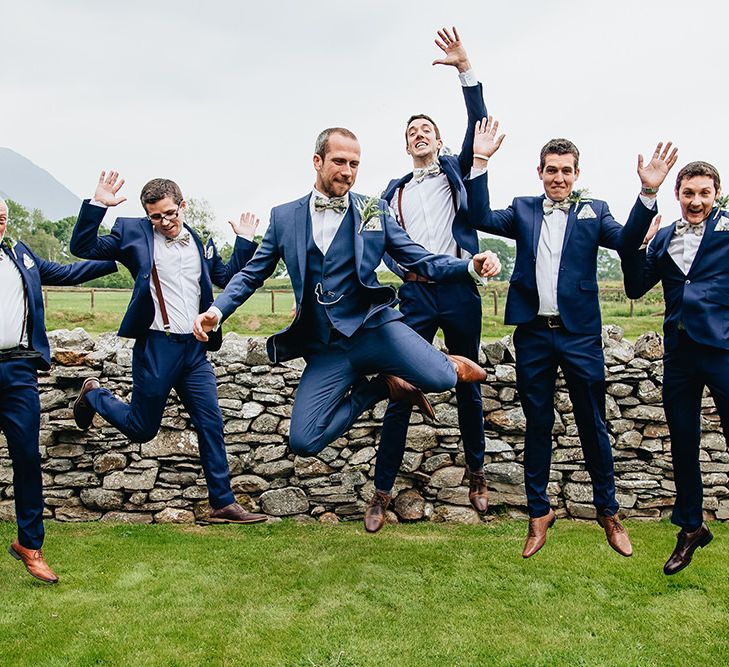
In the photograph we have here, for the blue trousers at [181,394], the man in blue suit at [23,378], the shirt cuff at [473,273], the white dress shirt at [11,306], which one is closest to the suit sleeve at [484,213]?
the shirt cuff at [473,273]

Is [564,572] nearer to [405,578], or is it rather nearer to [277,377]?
[405,578]

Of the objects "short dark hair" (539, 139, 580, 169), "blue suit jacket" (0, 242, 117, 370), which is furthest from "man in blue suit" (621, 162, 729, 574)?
"blue suit jacket" (0, 242, 117, 370)

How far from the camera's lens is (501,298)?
94.7 feet

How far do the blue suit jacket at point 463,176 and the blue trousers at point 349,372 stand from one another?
799mm

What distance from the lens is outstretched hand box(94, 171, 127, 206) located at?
193 inches

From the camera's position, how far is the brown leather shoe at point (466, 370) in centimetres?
469

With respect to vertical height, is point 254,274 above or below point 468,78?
below

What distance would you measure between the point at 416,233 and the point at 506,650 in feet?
9.24

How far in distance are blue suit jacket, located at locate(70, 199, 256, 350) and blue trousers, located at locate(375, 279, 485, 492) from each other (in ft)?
4.56

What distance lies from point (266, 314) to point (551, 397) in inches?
729

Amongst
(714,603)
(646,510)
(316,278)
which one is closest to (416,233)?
(316,278)

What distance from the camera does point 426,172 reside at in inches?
201

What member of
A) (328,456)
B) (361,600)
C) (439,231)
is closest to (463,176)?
(439,231)

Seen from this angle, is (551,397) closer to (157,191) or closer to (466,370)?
(466,370)
